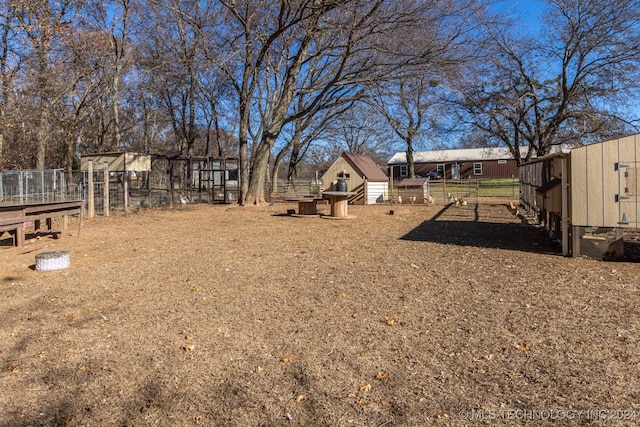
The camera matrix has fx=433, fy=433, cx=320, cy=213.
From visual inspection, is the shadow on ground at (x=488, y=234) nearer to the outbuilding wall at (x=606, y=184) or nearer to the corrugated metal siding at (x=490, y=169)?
the outbuilding wall at (x=606, y=184)

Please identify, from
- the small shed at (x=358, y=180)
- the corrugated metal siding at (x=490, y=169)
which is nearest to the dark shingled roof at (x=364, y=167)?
the small shed at (x=358, y=180)

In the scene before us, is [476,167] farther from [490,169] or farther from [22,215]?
[22,215]

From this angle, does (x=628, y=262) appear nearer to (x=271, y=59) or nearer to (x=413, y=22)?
(x=413, y=22)

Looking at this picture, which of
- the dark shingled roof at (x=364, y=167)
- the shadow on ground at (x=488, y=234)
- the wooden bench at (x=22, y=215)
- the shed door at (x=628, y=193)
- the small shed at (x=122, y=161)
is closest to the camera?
the shed door at (x=628, y=193)

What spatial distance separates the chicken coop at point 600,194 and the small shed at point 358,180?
53.0 ft

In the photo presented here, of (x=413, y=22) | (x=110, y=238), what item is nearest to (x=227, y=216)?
(x=110, y=238)

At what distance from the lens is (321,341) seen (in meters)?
4.18

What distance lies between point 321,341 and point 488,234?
8.44 meters

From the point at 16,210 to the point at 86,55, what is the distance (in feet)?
58.0

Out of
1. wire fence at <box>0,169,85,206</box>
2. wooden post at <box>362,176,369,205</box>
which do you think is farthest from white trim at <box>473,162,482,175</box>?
wire fence at <box>0,169,85,206</box>

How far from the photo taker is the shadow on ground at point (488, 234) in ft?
31.1

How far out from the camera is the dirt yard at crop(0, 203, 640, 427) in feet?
9.89

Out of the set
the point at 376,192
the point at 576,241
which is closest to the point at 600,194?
the point at 576,241

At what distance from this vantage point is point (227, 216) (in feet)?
53.7
